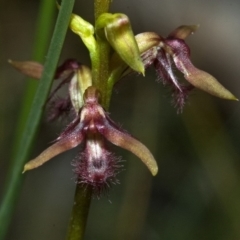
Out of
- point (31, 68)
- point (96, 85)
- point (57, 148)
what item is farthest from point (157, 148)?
point (57, 148)

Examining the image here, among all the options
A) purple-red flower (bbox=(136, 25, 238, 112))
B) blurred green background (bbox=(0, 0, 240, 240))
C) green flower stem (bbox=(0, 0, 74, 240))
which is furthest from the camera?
blurred green background (bbox=(0, 0, 240, 240))

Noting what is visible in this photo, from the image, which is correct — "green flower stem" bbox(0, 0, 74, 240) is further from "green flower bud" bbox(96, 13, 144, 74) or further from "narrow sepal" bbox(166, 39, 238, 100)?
"narrow sepal" bbox(166, 39, 238, 100)

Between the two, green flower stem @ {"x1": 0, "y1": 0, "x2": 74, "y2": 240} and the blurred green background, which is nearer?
green flower stem @ {"x1": 0, "y1": 0, "x2": 74, "y2": 240}

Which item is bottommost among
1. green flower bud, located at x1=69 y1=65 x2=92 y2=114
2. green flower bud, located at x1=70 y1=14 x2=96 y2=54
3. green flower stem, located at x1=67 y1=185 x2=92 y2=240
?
green flower stem, located at x1=67 y1=185 x2=92 y2=240

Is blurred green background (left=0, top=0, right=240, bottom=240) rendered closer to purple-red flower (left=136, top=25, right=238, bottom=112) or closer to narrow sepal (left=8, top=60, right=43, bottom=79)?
narrow sepal (left=8, top=60, right=43, bottom=79)

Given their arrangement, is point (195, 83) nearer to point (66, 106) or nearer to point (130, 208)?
point (66, 106)

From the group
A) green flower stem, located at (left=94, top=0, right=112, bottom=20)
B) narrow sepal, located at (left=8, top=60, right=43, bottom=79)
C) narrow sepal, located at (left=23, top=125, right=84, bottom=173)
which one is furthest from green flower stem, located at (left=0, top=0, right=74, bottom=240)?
narrow sepal, located at (left=8, top=60, right=43, bottom=79)

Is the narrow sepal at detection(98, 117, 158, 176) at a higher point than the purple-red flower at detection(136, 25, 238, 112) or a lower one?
lower

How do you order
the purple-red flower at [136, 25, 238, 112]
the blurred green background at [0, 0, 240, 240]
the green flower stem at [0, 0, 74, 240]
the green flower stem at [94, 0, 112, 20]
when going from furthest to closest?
1. the blurred green background at [0, 0, 240, 240]
2. the purple-red flower at [136, 25, 238, 112]
3. the green flower stem at [94, 0, 112, 20]
4. the green flower stem at [0, 0, 74, 240]
